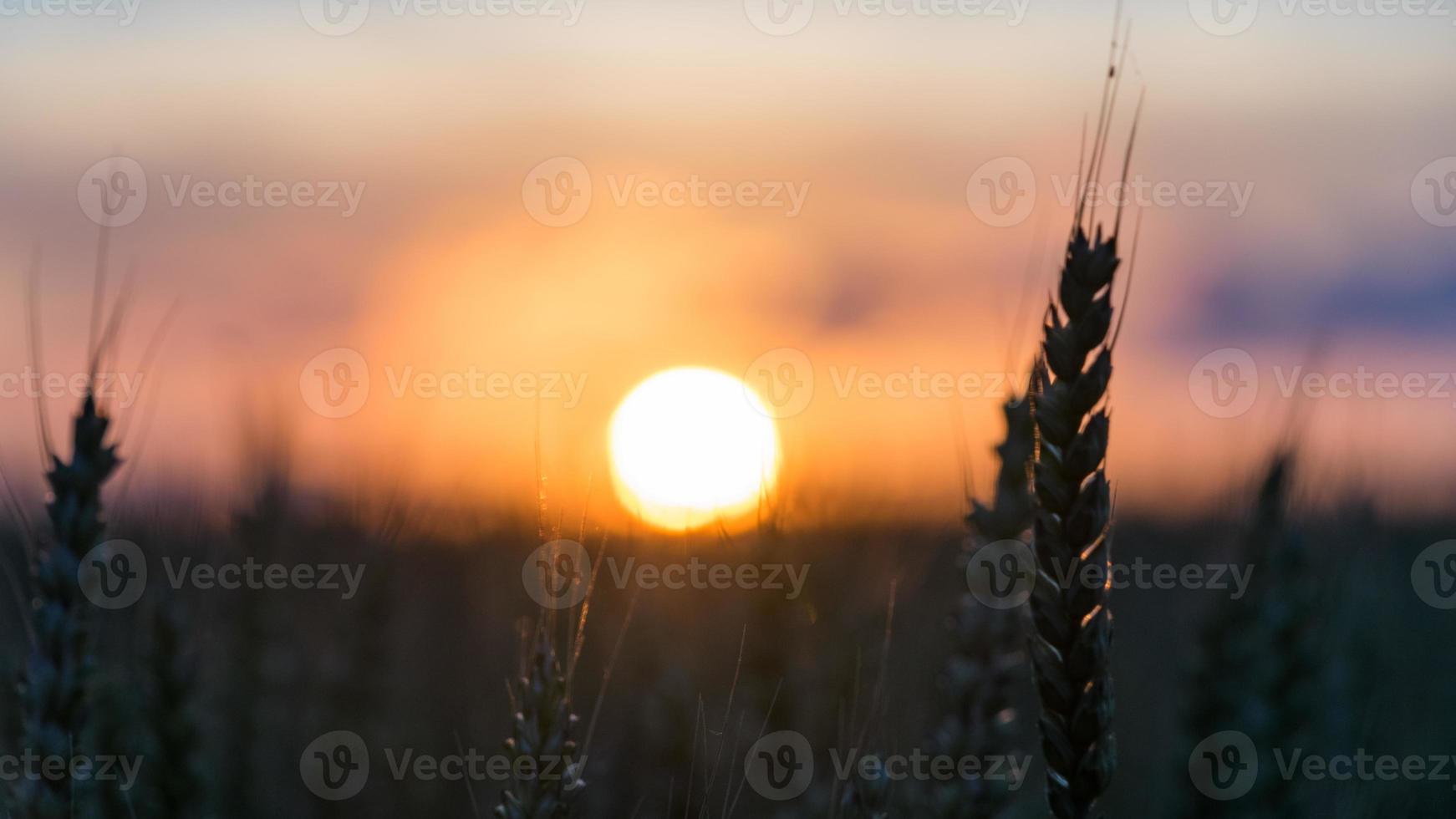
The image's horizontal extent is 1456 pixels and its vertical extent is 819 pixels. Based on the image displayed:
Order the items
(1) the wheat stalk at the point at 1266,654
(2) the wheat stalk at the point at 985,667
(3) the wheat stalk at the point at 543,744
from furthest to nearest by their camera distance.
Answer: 1. (1) the wheat stalk at the point at 1266,654
2. (2) the wheat stalk at the point at 985,667
3. (3) the wheat stalk at the point at 543,744

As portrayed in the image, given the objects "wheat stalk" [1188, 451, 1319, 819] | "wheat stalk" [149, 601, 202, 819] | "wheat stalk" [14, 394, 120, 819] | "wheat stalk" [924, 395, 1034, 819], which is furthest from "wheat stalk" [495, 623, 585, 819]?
"wheat stalk" [1188, 451, 1319, 819]

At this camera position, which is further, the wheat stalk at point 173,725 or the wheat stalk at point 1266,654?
the wheat stalk at point 1266,654

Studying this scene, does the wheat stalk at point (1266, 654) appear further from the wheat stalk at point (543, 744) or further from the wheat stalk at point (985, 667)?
the wheat stalk at point (543, 744)

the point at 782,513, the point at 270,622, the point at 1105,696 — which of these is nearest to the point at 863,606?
the point at 782,513

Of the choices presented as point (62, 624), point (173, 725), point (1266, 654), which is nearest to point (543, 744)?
point (62, 624)

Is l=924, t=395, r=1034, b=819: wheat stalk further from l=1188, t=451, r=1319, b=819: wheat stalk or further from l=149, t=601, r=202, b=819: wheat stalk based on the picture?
l=149, t=601, r=202, b=819: wheat stalk

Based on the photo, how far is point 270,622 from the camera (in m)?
4.72

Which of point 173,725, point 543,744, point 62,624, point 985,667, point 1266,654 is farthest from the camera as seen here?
point 1266,654

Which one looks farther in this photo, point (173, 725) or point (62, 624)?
point (173, 725)

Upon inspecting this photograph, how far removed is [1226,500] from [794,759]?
280 centimetres

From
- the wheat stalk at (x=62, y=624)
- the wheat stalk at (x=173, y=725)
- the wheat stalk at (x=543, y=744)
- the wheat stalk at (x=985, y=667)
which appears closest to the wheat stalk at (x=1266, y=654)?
the wheat stalk at (x=985, y=667)

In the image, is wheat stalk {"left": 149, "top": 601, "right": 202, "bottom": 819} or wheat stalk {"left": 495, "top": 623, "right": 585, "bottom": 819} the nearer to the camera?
wheat stalk {"left": 495, "top": 623, "right": 585, "bottom": 819}

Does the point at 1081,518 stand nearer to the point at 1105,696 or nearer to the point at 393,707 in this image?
the point at 1105,696

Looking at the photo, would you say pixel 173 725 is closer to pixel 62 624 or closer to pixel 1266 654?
pixel 62 624
